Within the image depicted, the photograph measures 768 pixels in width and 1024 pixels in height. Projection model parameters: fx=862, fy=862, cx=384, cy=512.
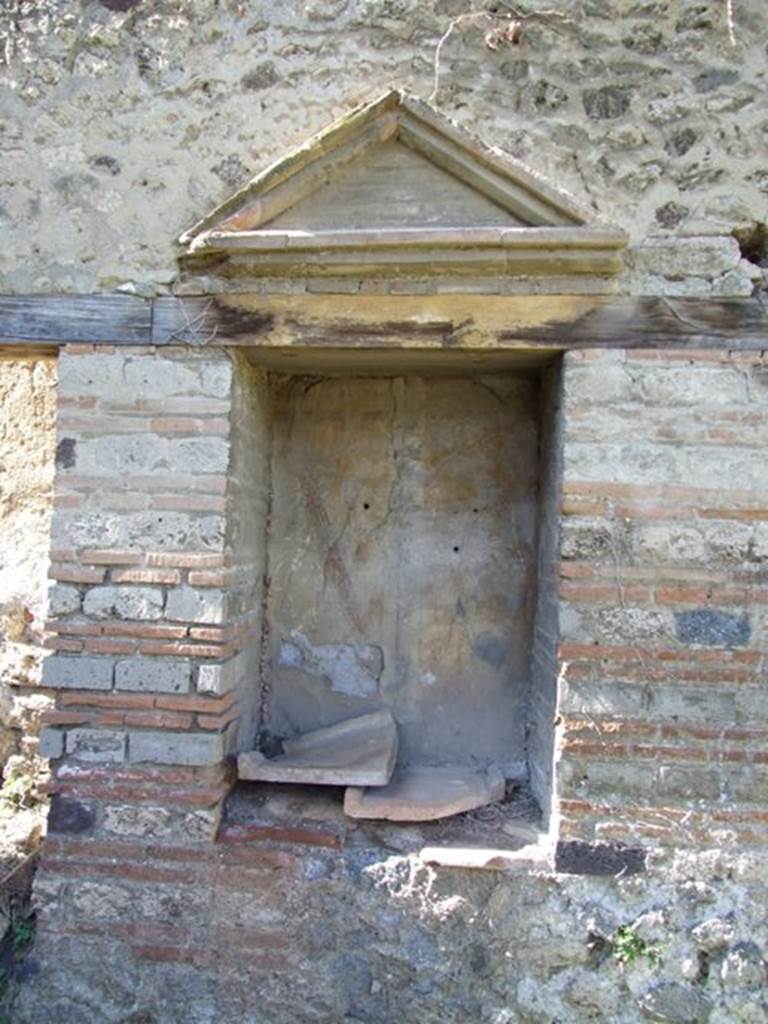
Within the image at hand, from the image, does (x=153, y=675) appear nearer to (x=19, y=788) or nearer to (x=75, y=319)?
(x=75, y=319)

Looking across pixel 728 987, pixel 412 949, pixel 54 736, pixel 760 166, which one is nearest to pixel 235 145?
pixel 760 166

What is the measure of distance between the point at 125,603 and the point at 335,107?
2046 millimetres

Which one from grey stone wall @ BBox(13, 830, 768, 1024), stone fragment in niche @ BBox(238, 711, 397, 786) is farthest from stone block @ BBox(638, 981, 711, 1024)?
stone fragment in niche @ BBox(238, 711, 397, 786)

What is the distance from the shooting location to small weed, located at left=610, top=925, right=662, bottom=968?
119 inches

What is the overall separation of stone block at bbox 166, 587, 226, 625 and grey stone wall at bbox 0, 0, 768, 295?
3.92ft

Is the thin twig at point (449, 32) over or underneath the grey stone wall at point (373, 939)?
over

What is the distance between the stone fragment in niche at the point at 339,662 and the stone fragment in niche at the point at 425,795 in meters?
0.44

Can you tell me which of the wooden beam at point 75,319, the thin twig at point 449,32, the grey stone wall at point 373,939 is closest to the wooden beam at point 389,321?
the wooden beam at point 75,319

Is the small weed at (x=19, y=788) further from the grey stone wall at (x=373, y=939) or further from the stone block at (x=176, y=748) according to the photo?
the stone block at (x=176, y=748)

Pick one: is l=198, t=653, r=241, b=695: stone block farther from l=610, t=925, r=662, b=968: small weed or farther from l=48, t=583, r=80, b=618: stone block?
l=610, t=925, r=662, b=968: small weed

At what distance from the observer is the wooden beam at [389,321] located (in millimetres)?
3145

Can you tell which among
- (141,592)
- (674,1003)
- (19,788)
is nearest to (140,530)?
(141,592)

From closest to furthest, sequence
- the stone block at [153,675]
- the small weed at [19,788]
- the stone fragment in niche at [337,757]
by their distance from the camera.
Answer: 1. the stone block at [153,675]
2. the stone fragment in niche at [337,757]
3. the small weed at [19,788]

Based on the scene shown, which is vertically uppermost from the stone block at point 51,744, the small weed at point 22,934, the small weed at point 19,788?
the stone block at point 51,744
